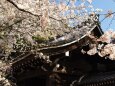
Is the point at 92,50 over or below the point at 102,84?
over

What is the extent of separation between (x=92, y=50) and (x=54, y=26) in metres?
4.24

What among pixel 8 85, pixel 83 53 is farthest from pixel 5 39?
pixel 83 53

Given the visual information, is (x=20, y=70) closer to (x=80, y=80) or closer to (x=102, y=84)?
(x=80, y=80)

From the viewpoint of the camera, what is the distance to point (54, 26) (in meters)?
15.8

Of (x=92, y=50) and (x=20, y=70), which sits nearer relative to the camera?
(x=92, y=50)

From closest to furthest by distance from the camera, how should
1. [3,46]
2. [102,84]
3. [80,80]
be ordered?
[102,84]
[80,80]
[3,46]

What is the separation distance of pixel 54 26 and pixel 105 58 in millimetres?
4112

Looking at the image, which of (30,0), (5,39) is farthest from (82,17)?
(5,39)

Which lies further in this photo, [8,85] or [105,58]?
[8,85]

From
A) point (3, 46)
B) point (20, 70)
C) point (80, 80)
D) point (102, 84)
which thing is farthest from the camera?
point (3, 46)

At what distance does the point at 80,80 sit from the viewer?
12.1 metres

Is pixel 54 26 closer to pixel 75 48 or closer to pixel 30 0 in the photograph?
pixel 30 0

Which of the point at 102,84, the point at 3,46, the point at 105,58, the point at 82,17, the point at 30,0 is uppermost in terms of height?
the point at 30,0

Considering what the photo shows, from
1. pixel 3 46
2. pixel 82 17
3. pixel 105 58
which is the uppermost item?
pixel 82 17
